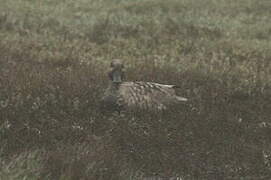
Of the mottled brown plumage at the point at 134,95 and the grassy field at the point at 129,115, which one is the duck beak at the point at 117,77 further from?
the grassy field at the point at 129,115

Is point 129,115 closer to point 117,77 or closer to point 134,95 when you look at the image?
point 134,95

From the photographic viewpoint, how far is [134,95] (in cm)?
844

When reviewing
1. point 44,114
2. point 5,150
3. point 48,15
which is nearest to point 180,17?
point 48,15

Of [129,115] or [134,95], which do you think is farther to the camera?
[134,95]

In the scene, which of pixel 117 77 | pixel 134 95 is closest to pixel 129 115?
pixel 134 95

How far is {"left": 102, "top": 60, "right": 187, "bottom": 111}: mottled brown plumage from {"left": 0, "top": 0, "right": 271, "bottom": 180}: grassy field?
0.24 m

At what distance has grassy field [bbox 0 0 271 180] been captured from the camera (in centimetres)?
655

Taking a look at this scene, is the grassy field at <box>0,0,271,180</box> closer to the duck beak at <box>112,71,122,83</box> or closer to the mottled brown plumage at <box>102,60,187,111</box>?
the mottled brown plumage at <box>102,60,187,111</box>

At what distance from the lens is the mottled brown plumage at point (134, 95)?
321 inches

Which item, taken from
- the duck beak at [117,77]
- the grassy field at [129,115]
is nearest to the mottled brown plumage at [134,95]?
the duck beak at [117,77]

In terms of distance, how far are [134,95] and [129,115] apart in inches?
17.6

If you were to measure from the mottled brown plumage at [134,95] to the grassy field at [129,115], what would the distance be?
0.80 ft

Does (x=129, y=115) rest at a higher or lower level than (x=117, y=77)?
lower

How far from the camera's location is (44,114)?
7730 millimetres
